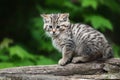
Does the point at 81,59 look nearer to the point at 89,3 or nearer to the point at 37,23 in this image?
the point at 89,3

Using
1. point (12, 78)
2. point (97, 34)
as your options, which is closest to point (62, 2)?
point (97, 34)

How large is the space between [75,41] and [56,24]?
0.31 metres

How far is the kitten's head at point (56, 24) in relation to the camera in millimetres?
5766

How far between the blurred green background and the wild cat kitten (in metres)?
1.65

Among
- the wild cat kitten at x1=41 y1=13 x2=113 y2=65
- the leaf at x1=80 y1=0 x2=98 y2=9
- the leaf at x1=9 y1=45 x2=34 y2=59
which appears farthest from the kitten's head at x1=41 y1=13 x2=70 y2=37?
the leaf at x1=80 y1=0 x2=98 y2=9

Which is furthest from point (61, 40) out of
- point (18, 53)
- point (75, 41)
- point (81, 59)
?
point (18, 53)

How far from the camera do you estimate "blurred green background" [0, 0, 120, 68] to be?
766cm

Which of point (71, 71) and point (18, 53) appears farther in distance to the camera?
point (18, 53)

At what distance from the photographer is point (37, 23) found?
8367 millimetres

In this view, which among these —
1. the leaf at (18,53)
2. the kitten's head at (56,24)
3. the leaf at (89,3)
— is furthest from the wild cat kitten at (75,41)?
the leaf at (89,3)

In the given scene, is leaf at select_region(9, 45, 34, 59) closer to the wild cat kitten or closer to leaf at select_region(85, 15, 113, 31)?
leaf at select_region(85, 15, 113, 31)

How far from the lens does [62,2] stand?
8664 mm

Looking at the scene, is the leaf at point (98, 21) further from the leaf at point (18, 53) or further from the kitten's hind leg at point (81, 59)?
the kitten's hind leg at point (81, 59)

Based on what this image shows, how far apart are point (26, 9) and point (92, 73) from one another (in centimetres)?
384
